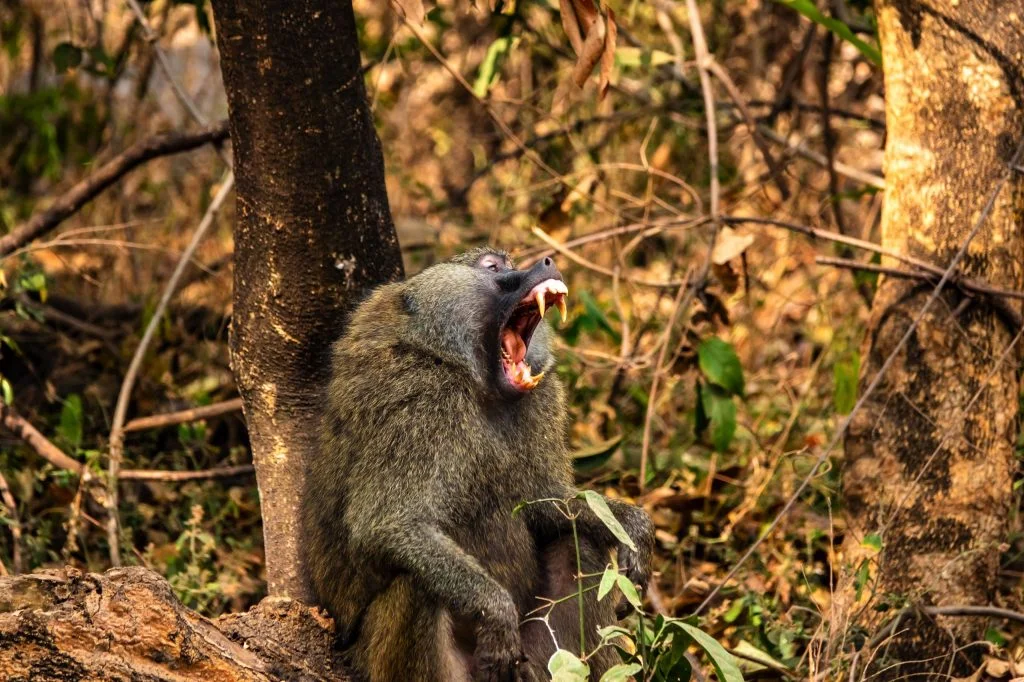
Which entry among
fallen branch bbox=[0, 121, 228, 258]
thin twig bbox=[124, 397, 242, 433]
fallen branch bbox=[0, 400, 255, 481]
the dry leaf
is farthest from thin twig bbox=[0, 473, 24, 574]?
the dry leaf

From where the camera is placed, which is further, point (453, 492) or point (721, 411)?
point (721, 411)

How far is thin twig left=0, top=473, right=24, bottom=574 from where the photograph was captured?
4.50 metres

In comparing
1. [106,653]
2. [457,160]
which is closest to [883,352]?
[106,653]

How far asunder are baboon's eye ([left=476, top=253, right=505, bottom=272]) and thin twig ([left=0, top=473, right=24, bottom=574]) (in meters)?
1.88

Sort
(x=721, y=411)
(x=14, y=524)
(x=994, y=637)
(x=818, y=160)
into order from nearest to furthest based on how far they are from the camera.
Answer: (x=994, y=637)
(x=14, y=524)
(x=721, y=411)
(x=818, y=160)

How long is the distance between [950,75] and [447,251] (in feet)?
10.1

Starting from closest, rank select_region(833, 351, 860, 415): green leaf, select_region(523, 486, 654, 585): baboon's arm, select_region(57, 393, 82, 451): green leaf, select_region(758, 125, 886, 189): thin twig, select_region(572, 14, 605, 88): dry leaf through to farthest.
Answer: select_region(572, 14, 605, 88): dry leaf, select_region(523, 486, 654, 585): baboon's arm, select_region(833, 351, 860, 415): green leaf, select_region(57, 393, 82, 451): green leaf, select_region(758, 125, 886, 189): thin twig

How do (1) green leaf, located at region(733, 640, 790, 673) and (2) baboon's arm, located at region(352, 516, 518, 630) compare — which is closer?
(2) baboon's arm, located at region(352, 516, 518, 630)

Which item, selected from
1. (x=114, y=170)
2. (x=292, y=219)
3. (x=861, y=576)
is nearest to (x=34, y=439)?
(x=114, y=170)

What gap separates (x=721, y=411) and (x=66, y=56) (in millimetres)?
3435

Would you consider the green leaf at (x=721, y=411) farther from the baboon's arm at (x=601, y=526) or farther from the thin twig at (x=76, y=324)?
the thin twig at (x=76, y=324)

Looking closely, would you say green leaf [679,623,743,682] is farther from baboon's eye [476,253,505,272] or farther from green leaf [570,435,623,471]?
green leaf [570,435,623,471]

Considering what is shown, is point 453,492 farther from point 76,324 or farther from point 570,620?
point 76,324

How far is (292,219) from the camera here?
381 cm
